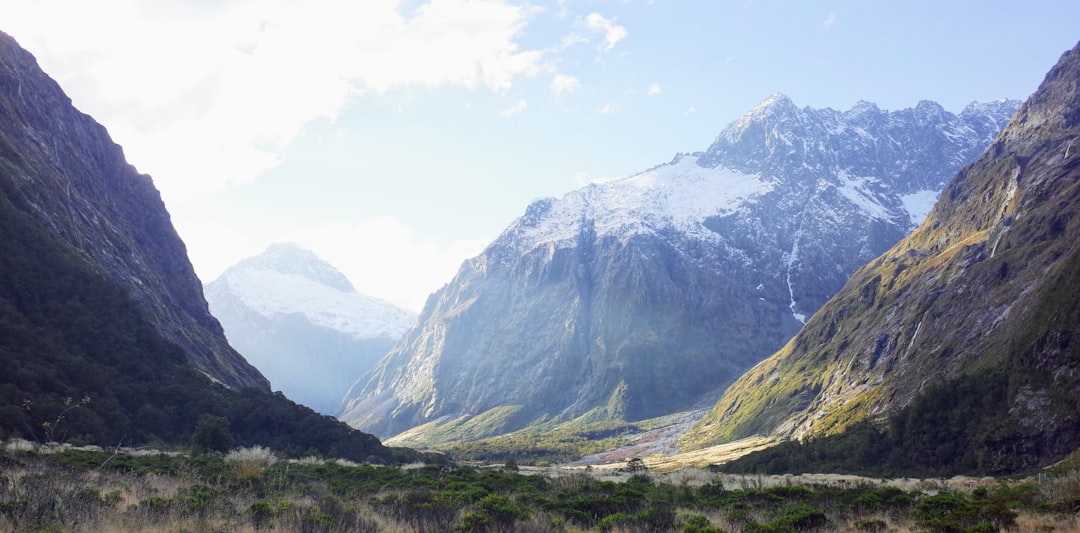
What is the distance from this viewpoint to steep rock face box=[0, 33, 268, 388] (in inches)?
4021

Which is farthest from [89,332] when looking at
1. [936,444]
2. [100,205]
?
[936,444]

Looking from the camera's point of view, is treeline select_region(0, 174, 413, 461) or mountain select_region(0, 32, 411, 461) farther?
treeline select_region(0, 174, 413, 461)

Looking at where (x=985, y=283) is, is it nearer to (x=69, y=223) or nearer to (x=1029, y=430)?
(x=1029, y=430)

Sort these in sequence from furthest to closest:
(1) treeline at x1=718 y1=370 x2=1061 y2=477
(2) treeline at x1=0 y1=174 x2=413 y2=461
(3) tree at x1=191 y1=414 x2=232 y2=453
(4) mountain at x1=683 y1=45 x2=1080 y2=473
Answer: (4) mountain at x1=683 y1=45 x2=1080 y2=473 < (1) treeline at x1=718 y1=370 x2=1061 y2=477 < (2) treeline at x1=0 y1=174 x2=413 y2=461 < (3) tree at x1=191 y1=414 x2=232 y2=453

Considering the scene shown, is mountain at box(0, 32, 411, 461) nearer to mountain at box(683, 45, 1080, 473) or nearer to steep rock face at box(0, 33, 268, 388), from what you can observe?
steep rock face at box(0, 33, 268, 388)

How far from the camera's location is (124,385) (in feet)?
247

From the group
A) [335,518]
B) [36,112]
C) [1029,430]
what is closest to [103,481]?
[335,518]

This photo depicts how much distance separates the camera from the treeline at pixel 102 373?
2499 inches

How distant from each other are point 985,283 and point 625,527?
14475 centimetres

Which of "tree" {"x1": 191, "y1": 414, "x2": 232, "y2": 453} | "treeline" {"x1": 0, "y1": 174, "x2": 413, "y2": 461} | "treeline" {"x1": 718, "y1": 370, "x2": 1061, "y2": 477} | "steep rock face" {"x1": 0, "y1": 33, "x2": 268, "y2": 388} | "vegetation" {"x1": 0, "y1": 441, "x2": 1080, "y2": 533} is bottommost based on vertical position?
"treeline" {"x1": 718, "y1": 370, "x2": 1061, "y2": 477}

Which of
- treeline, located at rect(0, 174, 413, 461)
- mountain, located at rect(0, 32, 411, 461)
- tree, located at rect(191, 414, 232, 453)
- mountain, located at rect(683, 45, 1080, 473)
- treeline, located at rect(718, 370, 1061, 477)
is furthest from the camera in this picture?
mountain, located at rect(683, 45, 1080, 473)

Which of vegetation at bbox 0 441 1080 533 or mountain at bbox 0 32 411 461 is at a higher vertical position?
mountain at bbox 0 32 411 461

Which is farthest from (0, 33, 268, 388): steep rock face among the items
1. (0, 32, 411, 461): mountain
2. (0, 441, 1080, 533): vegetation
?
(0, 441, 1080, 533): vegetation

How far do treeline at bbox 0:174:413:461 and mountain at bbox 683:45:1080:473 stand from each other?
260 ft
